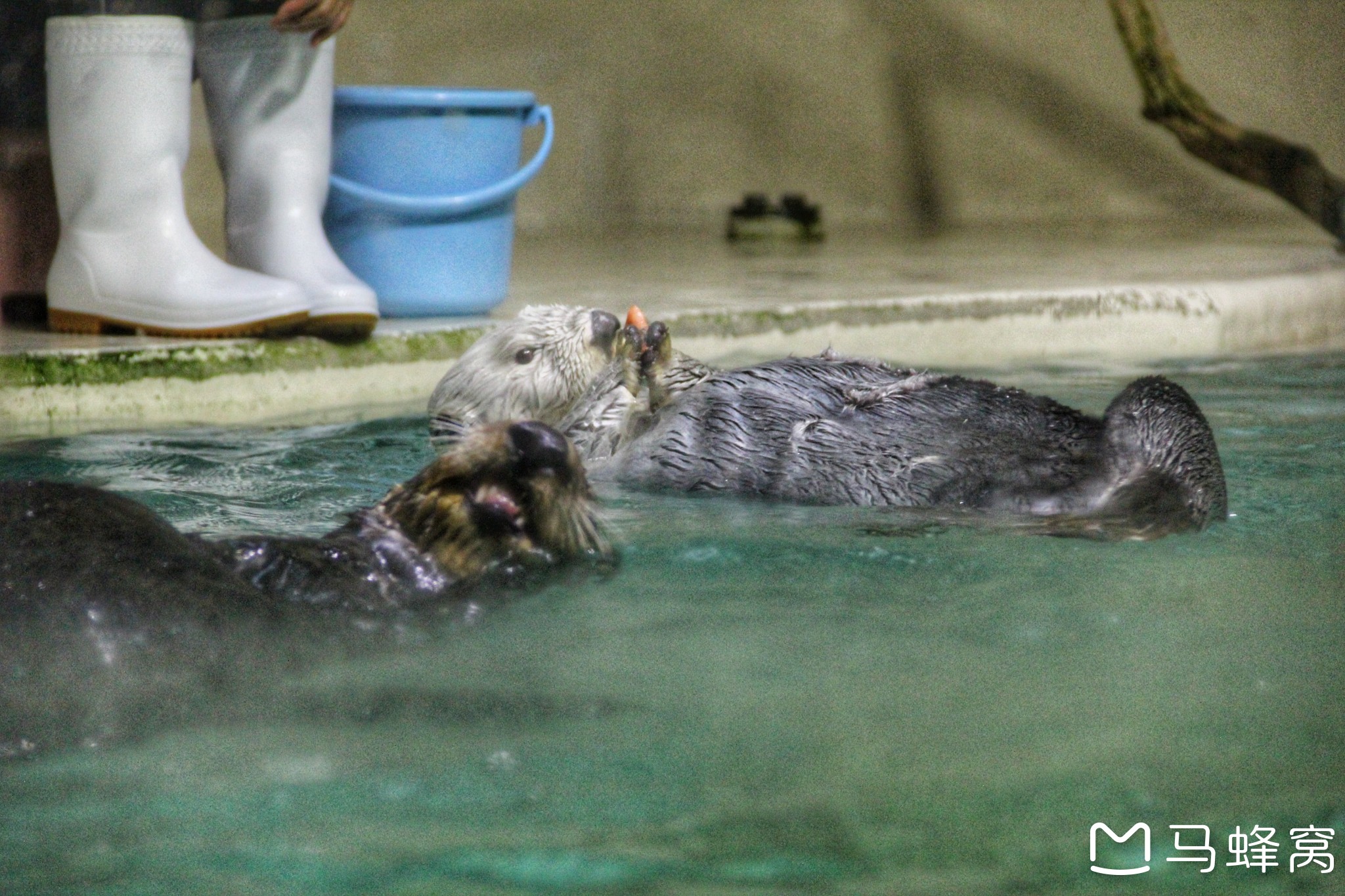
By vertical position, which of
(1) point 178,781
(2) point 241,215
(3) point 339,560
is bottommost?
(1) point 178,781

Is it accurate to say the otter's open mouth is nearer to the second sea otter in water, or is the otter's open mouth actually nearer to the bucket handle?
the second sea otter in water

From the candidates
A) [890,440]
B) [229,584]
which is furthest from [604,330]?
[229,584]

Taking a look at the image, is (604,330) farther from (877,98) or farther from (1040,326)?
(877,98)

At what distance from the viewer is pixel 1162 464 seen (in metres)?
2.18

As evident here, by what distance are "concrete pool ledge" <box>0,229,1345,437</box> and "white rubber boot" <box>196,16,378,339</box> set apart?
181 mm

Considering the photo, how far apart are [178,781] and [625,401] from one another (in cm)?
134

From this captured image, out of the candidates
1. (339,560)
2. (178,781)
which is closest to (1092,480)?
(339,560)

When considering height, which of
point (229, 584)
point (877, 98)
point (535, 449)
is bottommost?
point (229, 584)

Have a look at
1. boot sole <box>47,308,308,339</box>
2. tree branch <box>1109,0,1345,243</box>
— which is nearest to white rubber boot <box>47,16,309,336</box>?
boot sole <box>47,308,308,339</box>

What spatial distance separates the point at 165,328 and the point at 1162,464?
245cm

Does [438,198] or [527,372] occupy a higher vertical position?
[438,198]

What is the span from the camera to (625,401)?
2.61 m

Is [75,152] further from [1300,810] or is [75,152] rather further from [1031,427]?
[1300,810]

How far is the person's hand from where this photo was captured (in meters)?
3.55
